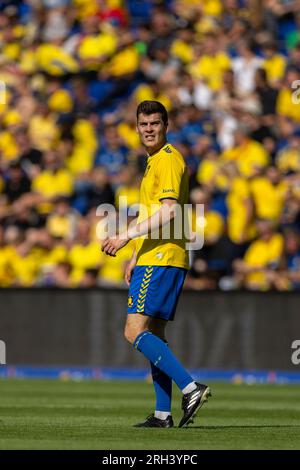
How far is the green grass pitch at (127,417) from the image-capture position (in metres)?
7.87

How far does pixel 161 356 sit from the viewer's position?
344 inches

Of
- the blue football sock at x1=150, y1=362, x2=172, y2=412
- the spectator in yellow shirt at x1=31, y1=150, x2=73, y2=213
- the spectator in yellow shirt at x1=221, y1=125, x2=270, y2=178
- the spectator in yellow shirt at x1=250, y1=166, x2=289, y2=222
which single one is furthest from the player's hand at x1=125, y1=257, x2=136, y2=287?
the spectator in yellow shirt at x1=31, y1=150, x2=73, y2=213

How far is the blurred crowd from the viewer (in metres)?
17.0

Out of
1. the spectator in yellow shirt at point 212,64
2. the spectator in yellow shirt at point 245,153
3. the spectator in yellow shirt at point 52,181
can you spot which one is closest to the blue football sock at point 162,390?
the spectator in yellow shirt at point 245,153

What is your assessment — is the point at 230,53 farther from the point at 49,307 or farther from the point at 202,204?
the point at 49,307

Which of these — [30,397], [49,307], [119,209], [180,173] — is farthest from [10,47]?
[180,173]

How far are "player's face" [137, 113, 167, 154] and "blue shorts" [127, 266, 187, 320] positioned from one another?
0.86 m

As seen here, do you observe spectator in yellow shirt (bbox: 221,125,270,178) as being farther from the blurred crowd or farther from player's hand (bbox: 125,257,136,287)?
player's hand (bbox: 125,257,136,287)

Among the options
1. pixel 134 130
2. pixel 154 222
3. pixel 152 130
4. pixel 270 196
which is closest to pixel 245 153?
pixel 270 196

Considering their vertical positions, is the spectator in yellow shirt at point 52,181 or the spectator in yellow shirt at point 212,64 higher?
the spectator in yellow shirt at point 212,64

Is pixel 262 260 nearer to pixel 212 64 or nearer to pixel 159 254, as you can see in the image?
pixel 212 64

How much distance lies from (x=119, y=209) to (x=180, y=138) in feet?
5.97

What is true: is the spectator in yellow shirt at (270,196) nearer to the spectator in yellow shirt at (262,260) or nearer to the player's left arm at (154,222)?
the spectator in yellow shirt at (262,260)

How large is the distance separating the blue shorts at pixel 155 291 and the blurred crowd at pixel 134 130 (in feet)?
25.3
